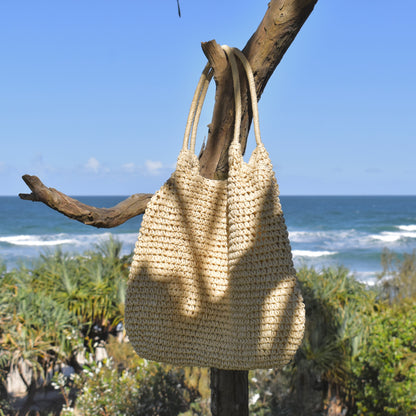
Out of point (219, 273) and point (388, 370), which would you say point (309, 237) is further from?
point (219, 273)

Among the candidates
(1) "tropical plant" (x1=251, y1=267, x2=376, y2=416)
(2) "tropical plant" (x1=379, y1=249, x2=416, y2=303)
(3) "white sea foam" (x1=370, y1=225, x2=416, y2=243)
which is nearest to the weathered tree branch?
(1) "tropical plant" (x1=251, y1=267, x2=376, y2=416)

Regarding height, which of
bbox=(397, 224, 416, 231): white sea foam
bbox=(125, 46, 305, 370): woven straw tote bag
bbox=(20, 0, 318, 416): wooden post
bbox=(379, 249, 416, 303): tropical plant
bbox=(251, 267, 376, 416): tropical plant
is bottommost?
bbox=(251, 267, 376, 416): tropical plant

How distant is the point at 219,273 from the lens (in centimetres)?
154

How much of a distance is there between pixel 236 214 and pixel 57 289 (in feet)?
14.7

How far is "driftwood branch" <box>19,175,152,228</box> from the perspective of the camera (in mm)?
1613

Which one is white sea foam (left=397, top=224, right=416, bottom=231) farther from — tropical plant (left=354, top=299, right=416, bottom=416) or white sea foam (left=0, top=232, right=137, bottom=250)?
tropical plant (left=354, top=299, right=416, bottom=416)

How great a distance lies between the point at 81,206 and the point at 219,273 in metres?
0.59

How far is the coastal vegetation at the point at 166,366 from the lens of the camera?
384 cm

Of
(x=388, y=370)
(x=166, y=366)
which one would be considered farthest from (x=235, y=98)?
(x=166, y=366)

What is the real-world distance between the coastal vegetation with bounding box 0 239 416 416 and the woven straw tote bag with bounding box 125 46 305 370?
8.48 ft

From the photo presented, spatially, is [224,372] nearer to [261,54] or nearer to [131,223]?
[261,54]

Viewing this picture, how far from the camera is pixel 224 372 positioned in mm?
1787

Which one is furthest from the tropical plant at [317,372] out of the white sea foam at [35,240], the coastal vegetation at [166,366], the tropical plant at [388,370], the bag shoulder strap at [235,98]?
the white sea foam at [35,240]

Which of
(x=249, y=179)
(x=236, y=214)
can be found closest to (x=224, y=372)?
(x=236, y=214)
